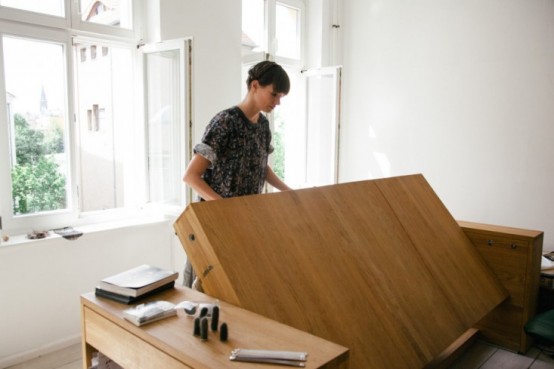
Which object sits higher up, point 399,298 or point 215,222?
point 215,222

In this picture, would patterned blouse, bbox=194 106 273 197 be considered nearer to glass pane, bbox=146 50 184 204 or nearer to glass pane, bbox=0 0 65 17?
glass pane, bbox=146 50 184 204

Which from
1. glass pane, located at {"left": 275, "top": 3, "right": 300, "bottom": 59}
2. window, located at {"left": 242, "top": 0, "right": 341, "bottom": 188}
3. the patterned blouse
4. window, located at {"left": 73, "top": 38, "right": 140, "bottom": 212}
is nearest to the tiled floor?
the patterned blouse

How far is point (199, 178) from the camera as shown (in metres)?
1.80

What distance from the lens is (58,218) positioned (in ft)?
10.1

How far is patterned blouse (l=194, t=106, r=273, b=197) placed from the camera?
6.16 feet

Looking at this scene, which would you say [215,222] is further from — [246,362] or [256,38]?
[256,38]

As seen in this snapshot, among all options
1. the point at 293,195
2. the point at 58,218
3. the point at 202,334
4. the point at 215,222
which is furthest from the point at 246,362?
the point at 58,218

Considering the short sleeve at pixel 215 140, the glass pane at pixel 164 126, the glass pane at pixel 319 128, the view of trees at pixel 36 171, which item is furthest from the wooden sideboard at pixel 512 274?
the view of trees at pixel 36 171

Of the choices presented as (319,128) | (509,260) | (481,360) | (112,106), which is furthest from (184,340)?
(319,128)

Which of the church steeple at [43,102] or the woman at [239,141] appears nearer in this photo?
the woman at [239,141]

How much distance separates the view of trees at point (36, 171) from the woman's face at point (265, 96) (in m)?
1.79

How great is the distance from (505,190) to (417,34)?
5.74ft

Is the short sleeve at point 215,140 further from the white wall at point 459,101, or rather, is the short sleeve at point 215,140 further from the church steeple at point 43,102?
the white wall at point 459,101

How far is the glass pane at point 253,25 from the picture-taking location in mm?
4523
